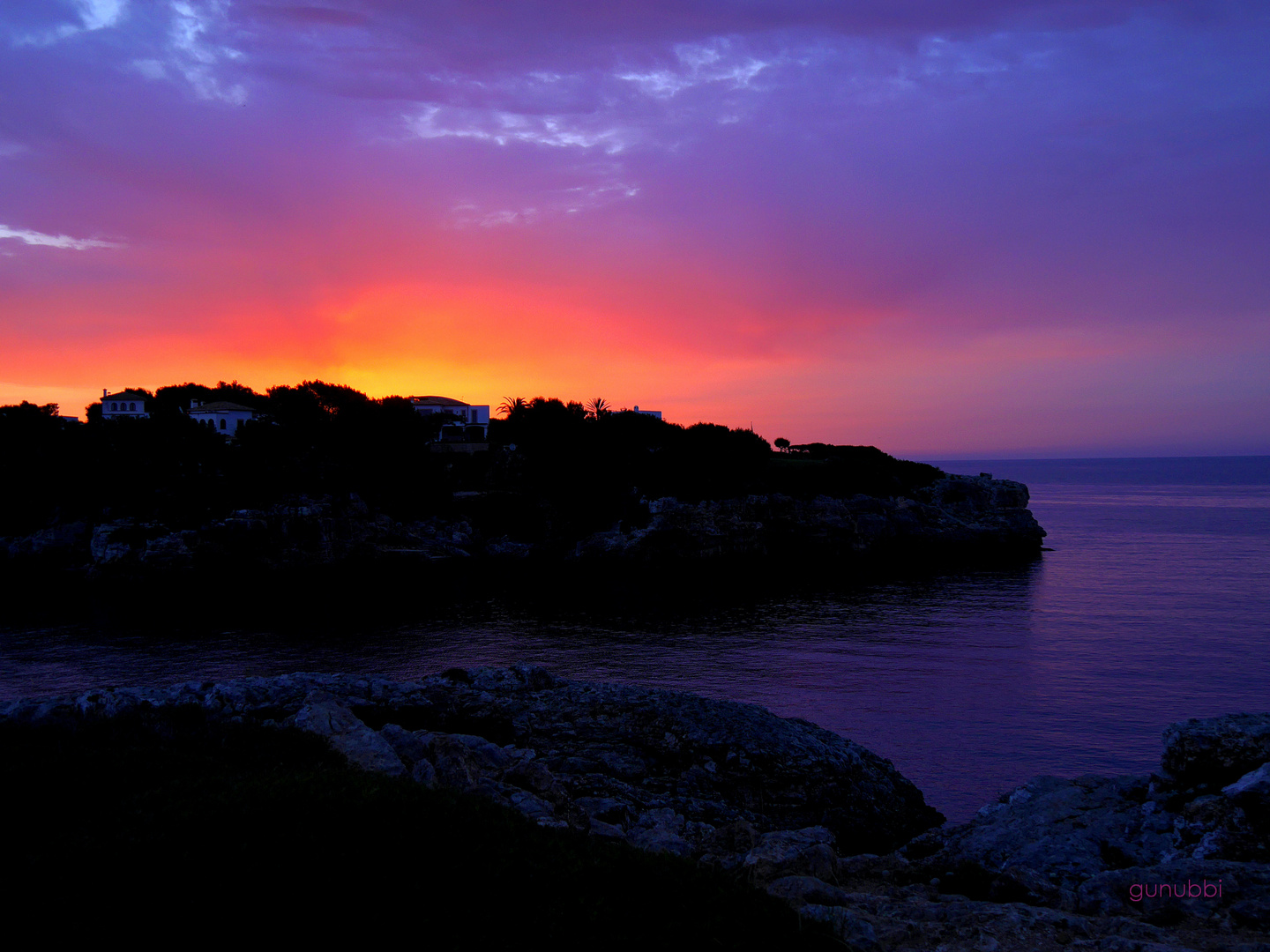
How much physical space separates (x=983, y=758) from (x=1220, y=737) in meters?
13.3

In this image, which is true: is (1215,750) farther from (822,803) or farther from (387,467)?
(387,467)

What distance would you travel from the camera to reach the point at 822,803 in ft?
71.5

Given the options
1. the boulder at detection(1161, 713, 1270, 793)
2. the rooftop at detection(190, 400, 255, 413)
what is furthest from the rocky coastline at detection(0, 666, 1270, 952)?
the rooftop at detection(190, 400, 255, 413)

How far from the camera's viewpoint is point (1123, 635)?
50469 mm

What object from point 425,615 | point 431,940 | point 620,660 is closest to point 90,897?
point 431,940

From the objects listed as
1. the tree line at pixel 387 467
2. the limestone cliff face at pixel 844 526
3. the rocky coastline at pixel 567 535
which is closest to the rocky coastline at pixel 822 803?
the limestone cliff face at pixel 844 526

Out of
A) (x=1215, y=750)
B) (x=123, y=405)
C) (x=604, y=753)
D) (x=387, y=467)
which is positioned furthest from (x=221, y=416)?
(x=1215, y=750)

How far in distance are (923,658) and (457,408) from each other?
108688 mm

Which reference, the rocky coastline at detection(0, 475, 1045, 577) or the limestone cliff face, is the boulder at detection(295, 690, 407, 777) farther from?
the limestone cliff face

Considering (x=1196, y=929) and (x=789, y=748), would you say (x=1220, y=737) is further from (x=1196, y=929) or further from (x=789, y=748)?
(x=789, y=748)

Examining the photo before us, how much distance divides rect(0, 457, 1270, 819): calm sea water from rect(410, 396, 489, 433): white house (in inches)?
3065

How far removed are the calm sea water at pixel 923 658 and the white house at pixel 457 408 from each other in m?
77.8

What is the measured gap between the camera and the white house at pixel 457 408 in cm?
13288

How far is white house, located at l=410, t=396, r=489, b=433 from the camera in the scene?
5231 inches
